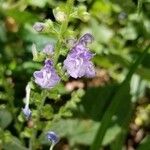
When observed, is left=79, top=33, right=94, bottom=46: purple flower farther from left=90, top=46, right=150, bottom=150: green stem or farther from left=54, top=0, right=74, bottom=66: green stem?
left=90, top=46, right=150, bottom=150: green stem

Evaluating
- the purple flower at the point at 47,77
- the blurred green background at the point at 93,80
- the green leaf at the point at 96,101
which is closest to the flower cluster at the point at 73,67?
the purple flower at the point at 47,77

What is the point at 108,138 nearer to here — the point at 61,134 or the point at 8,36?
the point at 61,134

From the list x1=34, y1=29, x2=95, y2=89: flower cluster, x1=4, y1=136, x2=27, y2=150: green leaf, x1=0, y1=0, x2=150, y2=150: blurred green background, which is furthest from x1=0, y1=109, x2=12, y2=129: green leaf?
x1=34, y1=29, x2=95, y2=89: flower cluster

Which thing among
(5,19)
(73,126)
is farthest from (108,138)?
(5,19)

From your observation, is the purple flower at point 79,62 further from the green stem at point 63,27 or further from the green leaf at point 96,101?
the green leaf at point 96,101

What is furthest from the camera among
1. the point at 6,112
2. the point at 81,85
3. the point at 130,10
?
the point at 81,85

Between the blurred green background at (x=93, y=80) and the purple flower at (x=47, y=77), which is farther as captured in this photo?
the blurred green background at (x=93, y=80)
